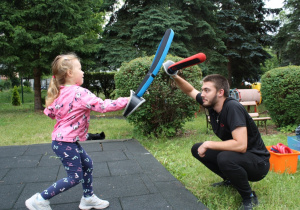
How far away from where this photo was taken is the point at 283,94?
22.8ft

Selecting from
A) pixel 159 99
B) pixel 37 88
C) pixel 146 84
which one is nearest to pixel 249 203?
pixel 146 84

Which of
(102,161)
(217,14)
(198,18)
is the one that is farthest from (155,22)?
(102,161)

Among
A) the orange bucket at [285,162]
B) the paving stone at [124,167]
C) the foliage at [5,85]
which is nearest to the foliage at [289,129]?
the orange bucket at [285,162]

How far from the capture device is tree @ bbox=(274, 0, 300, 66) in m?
14.5

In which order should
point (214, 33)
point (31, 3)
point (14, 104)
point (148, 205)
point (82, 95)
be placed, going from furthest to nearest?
1. point (14, 104)
2. point (214, 33)
3. point (31, 3)
4. point (148, 205)
5. point (82, 95)

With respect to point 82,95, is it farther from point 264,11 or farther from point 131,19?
point 264,11

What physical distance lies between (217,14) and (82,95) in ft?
47.1

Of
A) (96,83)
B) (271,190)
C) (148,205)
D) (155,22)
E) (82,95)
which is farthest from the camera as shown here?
(96,83)

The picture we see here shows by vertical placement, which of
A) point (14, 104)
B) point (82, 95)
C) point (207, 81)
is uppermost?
point (207, 81)

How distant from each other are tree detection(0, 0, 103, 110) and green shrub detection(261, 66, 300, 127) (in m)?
7.77

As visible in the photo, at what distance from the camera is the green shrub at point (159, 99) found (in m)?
5.62

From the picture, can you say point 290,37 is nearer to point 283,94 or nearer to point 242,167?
point 283,94

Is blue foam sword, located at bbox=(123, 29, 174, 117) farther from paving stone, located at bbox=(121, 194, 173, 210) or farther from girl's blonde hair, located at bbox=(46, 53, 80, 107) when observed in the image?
paving stone, located at bbox=(121, 194, 173, 210)

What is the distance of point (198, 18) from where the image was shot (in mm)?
14422
